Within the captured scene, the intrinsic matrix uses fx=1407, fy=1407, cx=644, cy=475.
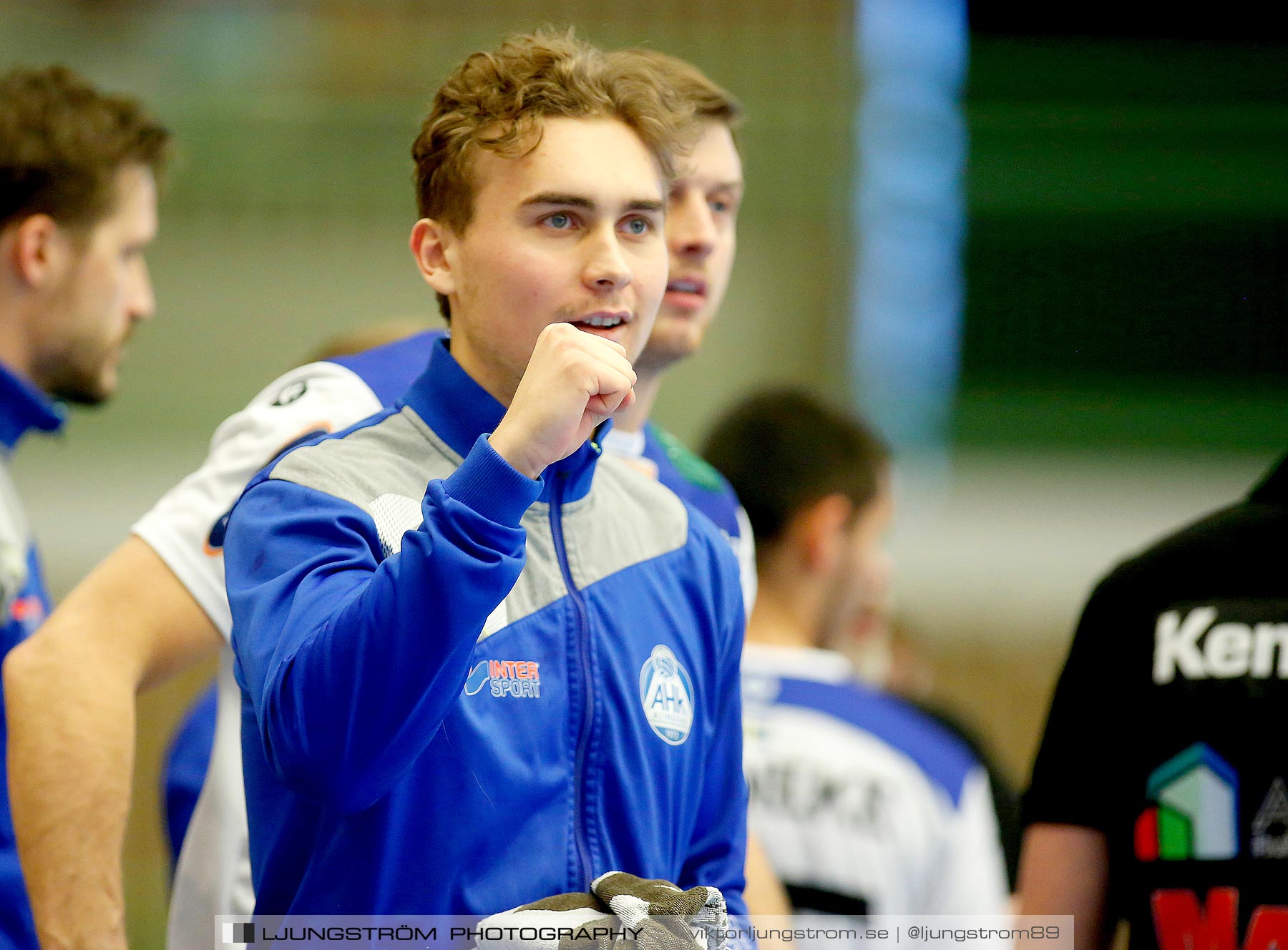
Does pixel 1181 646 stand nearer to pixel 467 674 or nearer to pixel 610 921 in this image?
pixel 610 921

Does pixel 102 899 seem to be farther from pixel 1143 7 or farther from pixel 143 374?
pixel 1143 7

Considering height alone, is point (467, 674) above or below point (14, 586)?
above

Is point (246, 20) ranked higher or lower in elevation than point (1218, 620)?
higher

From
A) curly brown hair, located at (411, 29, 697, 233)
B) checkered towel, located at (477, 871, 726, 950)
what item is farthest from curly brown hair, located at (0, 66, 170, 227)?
checkered towel, located at (477, 871, 726, 950)

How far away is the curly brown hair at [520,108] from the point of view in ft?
5.33

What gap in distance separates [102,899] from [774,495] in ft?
6.09

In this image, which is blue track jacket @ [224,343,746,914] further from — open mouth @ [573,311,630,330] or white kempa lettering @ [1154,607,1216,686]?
white kempa lettering @ [1154,607,1216,686]

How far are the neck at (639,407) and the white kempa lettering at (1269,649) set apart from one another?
1.03m

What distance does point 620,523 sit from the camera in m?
1.78

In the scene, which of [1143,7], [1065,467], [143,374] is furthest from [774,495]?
[1143,7]

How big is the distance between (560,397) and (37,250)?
6.02ft

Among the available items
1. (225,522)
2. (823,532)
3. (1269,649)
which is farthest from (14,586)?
(1269,649)

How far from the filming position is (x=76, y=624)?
1988 millimetres

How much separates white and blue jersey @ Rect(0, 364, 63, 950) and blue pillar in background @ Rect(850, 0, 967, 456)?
17.5 ft
